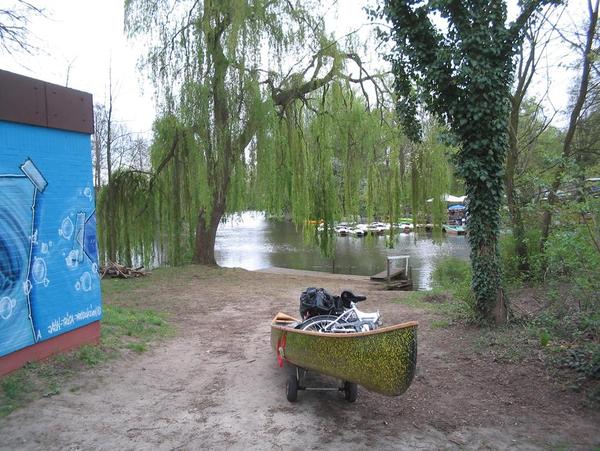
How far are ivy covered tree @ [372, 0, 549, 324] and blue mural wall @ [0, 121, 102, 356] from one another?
4899mm

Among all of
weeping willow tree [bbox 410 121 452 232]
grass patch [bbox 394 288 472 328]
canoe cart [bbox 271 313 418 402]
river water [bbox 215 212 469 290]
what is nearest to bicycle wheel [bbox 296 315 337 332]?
canoe cart [bbox 271 313 418 402]

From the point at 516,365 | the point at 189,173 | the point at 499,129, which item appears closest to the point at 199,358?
the point at 516,365

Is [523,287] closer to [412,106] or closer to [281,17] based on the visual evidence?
[412,106]

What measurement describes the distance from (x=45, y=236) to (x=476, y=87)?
5838 millimetres

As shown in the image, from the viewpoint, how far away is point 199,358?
20.6 ft

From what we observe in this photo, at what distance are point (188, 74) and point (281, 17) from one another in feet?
10.4

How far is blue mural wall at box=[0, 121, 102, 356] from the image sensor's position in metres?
4.92

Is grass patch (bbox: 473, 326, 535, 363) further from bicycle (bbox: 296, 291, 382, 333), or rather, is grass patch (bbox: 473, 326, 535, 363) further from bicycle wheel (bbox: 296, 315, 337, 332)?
→ bicycle wheel (bbox: 296, 315, 337, 332)

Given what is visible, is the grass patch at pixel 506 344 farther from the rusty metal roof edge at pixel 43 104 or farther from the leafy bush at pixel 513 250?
the rusty metal roof edge at pixel 43 104

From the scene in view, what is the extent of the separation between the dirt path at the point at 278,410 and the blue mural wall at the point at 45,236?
838 mm

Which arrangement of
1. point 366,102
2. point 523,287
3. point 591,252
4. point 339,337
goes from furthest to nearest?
point 366,102 → point 523,287 → point 591,252 → point 339,337

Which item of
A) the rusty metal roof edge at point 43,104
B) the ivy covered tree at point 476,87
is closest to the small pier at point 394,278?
the ivy covered tree at point 476,87

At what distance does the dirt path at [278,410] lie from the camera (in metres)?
3.86

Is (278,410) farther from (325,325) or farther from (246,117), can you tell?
(246,117)
